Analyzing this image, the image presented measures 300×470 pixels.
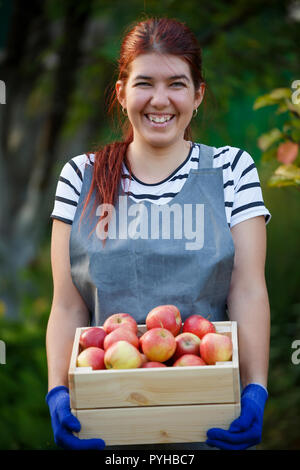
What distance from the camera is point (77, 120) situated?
5.27 meters

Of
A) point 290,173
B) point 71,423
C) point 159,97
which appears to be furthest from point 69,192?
point 290,173

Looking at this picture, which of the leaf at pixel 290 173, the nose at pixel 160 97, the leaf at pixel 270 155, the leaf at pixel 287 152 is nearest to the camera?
the nose at pixel 160 97

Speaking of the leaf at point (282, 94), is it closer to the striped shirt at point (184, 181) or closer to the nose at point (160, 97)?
the striped shirt at point (184, 181)

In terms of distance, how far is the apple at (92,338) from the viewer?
1.81m

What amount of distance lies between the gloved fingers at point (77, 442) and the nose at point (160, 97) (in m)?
0.94

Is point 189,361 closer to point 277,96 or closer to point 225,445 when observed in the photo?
point 225,445

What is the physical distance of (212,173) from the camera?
204 centimetres

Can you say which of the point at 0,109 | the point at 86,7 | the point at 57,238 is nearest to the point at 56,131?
the point at 0,109

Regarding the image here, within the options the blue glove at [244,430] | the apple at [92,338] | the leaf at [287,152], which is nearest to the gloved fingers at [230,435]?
the blue glove at [244,430]

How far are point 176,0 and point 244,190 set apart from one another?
8.34 ft

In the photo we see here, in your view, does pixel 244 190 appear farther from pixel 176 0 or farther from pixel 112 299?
pixel 176 0

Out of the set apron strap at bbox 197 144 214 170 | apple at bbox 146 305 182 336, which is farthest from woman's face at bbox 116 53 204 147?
apple at bbox 146 305 182 336

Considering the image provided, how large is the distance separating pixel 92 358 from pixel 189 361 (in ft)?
0.81
